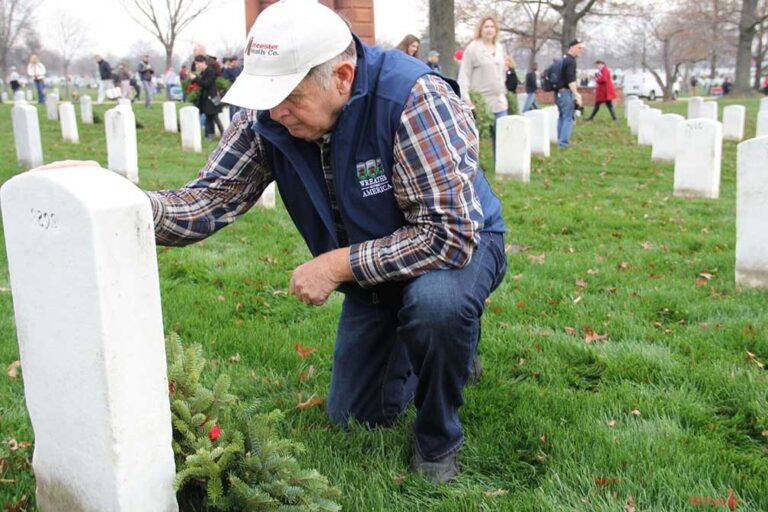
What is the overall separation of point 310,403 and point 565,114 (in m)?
12.2

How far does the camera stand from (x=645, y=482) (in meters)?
2.62

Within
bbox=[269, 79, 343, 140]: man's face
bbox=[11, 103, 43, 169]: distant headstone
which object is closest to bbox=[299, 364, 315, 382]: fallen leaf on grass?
bbox=[269, 79, 343, 140]: man's face

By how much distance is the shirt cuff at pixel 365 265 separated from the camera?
2555 millimetres

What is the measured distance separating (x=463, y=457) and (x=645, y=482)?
64 centimetres

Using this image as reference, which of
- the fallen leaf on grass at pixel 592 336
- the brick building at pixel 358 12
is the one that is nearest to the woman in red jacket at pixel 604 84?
the brick building at pixel 358 12

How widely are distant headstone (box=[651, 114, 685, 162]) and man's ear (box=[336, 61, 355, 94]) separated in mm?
9946

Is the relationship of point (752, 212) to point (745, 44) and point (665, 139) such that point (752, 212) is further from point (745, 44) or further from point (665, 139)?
point (745, 44)

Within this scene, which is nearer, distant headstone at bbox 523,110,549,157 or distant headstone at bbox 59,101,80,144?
distant headstone at bbox 523,110,549,157

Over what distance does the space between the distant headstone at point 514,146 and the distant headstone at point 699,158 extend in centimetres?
188

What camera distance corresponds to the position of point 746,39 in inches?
1469

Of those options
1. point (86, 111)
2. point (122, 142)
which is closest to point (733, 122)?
point (122, 142)

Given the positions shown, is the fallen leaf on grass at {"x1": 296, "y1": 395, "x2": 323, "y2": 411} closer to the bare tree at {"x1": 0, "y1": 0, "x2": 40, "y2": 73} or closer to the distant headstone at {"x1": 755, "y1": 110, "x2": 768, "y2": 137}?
the distant headstone at {"x1": 755, "y1": 110, "x2": 768, "y2": 137}

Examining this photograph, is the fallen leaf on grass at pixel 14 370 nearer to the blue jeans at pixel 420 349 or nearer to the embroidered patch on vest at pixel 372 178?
the blue jeans at pixel 420 349

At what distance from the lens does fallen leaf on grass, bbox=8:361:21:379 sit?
358 cm
